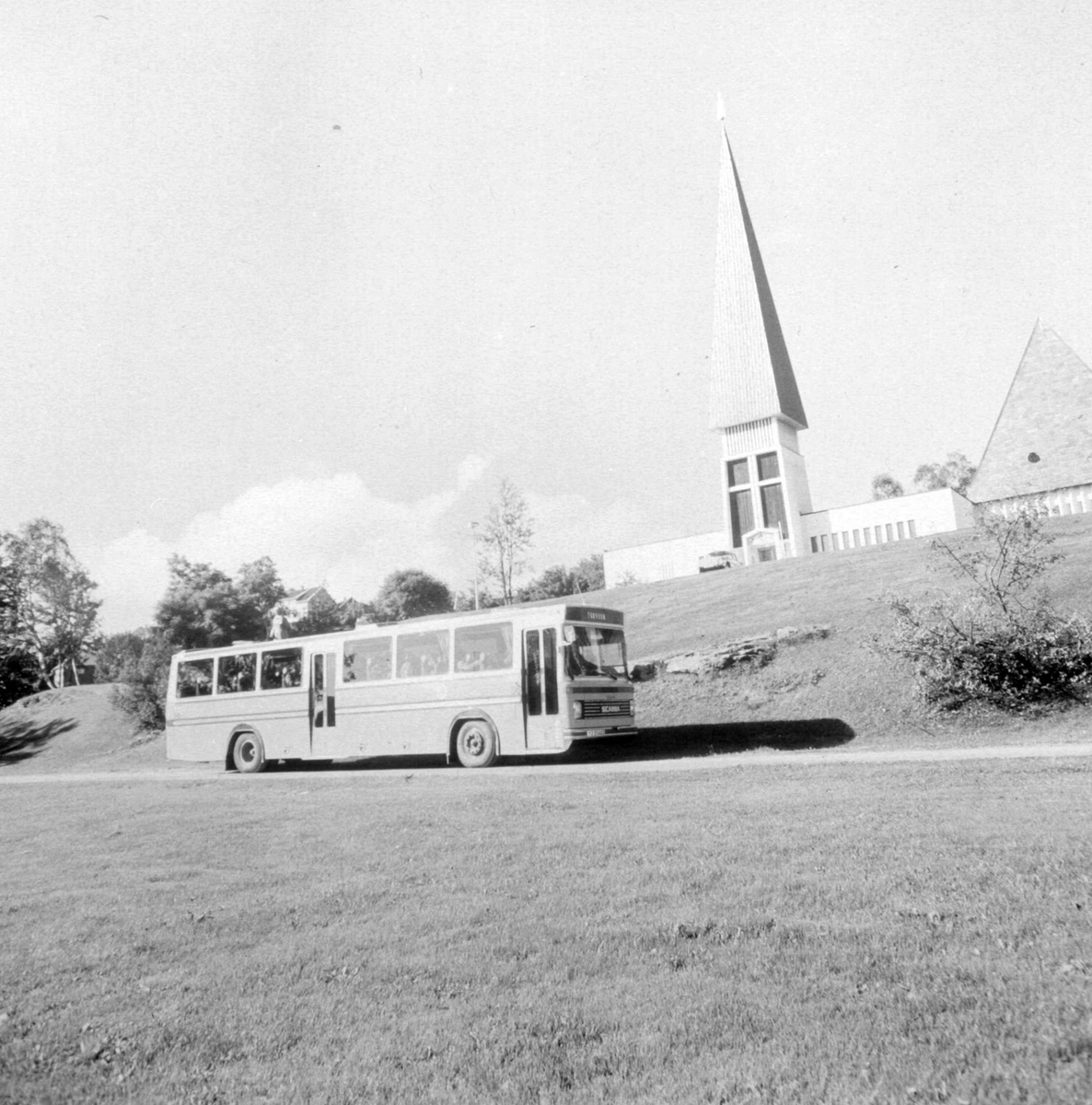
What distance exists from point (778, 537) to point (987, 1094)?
2518 inches

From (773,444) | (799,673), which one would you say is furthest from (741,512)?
(799,673)

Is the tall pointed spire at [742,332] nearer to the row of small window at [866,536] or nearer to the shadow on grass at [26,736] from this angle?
the row of small window at [866,536]

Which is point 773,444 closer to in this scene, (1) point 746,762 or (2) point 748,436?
(2) point 748,436

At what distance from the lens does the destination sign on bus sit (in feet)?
54.7

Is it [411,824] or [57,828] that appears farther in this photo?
[57,828]

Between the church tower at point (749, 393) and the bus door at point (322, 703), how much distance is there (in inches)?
1976

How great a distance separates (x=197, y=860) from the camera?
790 cm

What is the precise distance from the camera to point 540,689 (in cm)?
1630

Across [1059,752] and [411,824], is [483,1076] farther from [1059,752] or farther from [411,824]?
[1059,752]

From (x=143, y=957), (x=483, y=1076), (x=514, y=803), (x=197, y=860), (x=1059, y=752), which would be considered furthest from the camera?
(x=1059, y=752)

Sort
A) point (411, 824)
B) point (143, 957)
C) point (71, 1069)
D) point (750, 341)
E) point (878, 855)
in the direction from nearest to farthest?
point (71, 1069)
point (143, 957)
point (878, 855)
point (411, 824)
point (750, 341)

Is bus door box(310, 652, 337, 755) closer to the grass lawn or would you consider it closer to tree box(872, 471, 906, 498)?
the grass lawn

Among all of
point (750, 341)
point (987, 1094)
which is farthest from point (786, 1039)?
point (750, 341)

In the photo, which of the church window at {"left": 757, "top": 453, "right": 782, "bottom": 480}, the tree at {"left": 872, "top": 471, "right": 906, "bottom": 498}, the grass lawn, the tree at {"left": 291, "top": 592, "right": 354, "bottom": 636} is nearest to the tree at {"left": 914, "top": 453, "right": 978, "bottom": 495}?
the tree at {"left": 872, "top": 471, "right": 906, "bottom": 498}
